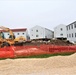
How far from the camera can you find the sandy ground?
1324 cm

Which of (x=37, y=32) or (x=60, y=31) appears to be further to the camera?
(x=37, y=32)

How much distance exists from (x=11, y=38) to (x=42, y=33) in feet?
154

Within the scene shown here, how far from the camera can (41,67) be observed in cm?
1479

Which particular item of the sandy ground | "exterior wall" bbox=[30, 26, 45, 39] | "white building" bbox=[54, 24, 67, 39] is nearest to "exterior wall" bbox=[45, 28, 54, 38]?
"exterior wall" bbox=[30, 26, 45, 39]

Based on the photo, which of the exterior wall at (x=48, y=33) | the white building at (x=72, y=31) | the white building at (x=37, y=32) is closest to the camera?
the white building at (x=72, y=31)

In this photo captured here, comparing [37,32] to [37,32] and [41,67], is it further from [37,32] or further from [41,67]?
[41,67]

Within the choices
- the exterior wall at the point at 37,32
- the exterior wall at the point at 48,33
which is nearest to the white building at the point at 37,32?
the exterior wall at the point at 37,32

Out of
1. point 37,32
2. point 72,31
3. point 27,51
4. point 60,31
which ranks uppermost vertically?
point 60,31

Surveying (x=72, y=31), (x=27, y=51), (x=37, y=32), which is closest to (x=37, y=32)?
(x=37, y=32)

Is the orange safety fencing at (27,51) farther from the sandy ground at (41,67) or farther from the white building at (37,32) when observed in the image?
the white building at (37,32)

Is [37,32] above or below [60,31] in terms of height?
below

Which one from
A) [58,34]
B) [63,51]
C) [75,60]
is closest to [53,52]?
[63,51]

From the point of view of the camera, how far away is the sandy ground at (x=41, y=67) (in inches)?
521

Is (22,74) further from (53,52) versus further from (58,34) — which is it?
(58,34)
